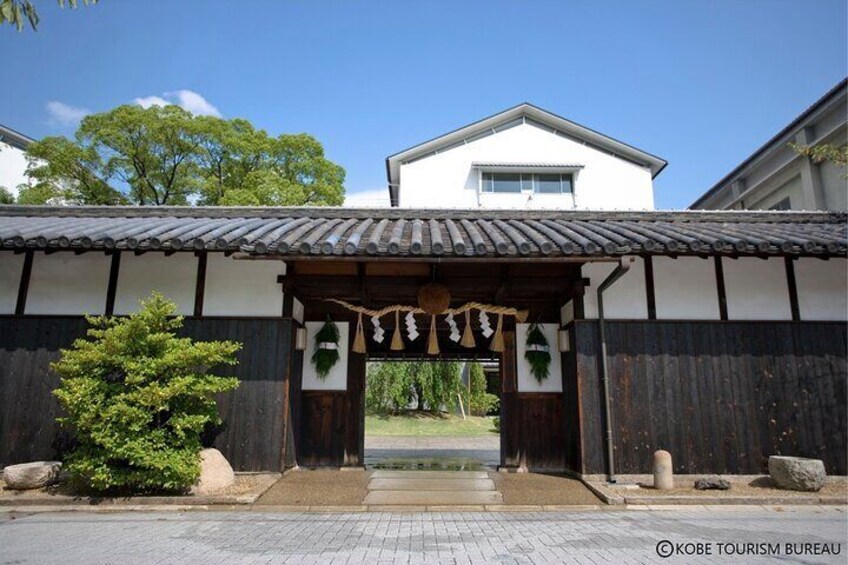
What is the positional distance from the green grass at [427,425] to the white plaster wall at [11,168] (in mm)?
21878

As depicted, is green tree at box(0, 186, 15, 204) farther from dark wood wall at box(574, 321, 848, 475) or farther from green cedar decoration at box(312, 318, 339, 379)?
dark wood wall at box(574, 321, 848, 475)

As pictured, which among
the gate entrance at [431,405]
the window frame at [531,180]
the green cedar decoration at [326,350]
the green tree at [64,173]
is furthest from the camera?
the window frame at [531,180]

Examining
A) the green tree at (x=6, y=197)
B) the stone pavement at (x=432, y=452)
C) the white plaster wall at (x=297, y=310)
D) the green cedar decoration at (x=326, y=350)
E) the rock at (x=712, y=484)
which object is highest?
the green tree at (x=6, y=197)

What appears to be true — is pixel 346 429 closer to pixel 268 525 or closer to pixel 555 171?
pixel 268 525

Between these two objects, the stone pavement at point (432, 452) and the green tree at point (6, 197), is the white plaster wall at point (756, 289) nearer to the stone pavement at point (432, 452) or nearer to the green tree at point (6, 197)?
the stone pavement at point (432, 452)

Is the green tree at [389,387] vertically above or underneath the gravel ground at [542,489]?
above

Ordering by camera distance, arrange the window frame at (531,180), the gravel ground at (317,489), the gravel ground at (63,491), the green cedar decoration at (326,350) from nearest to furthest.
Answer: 1. the gravel ground at (63,491)
2. the gravel ground at (317,489)
3. the green cedar decoration at (326,350)
4. the window frame at (531,180)

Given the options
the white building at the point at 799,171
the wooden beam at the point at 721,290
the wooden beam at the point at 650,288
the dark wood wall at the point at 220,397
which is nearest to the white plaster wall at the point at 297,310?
the dark wood wall at the point at 220,397

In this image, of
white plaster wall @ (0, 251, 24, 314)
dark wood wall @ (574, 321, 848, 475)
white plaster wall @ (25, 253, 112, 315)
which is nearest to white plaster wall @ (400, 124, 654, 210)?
dark wood wall @ (574, 321, 848, 475)

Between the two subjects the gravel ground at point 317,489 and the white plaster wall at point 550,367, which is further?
the white plaster wall at point 550,367

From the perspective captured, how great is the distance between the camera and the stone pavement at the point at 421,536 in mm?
4820

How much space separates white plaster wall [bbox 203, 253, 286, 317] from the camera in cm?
862

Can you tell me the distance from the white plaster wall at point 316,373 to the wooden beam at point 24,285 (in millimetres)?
4606

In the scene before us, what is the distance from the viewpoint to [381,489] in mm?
7676
